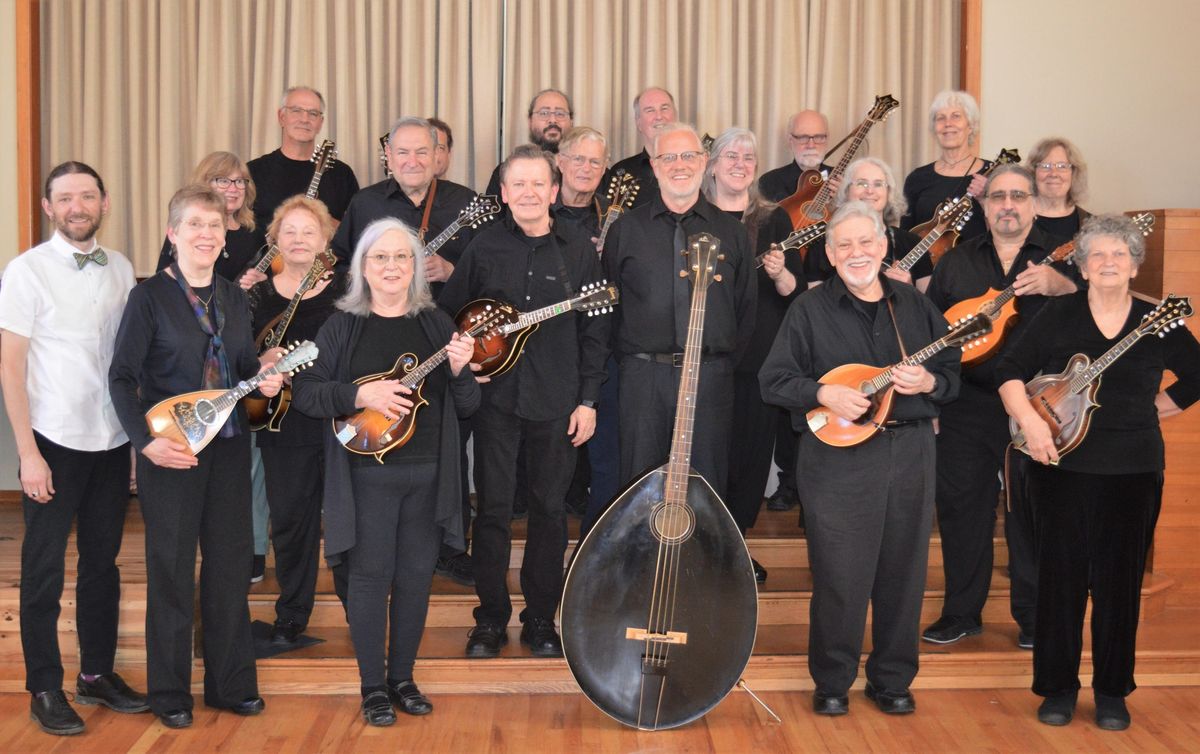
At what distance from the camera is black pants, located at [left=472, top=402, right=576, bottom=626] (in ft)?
13.2

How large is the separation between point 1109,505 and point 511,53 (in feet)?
12.2

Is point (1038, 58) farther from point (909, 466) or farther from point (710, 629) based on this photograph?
point (710, 629)

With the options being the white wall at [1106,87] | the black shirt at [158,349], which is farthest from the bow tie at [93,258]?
the white wall at [1106,87]

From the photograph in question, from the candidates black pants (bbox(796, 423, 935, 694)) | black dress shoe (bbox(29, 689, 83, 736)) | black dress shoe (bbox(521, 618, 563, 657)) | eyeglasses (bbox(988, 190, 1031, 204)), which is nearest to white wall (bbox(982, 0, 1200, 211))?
eyeglasses (bbox(988, 190, 1031, 204))

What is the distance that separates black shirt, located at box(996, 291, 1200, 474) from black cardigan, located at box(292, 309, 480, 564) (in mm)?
1849

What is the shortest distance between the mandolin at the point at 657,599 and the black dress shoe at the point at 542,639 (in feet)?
1.30

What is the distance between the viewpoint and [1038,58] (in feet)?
20.3

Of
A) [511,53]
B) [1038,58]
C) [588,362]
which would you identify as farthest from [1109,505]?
[511,53]

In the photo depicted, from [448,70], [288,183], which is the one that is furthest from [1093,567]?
[448,70]

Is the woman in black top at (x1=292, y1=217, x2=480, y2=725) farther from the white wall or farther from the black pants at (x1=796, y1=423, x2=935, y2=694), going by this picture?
the white wall

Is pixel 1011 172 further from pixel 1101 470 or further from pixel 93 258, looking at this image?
pixel 93 258

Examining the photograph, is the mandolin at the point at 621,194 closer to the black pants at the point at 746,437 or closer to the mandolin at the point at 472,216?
the mandolin at the point at 472,216

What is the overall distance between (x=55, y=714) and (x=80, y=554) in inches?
19.0

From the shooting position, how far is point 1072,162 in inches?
179
